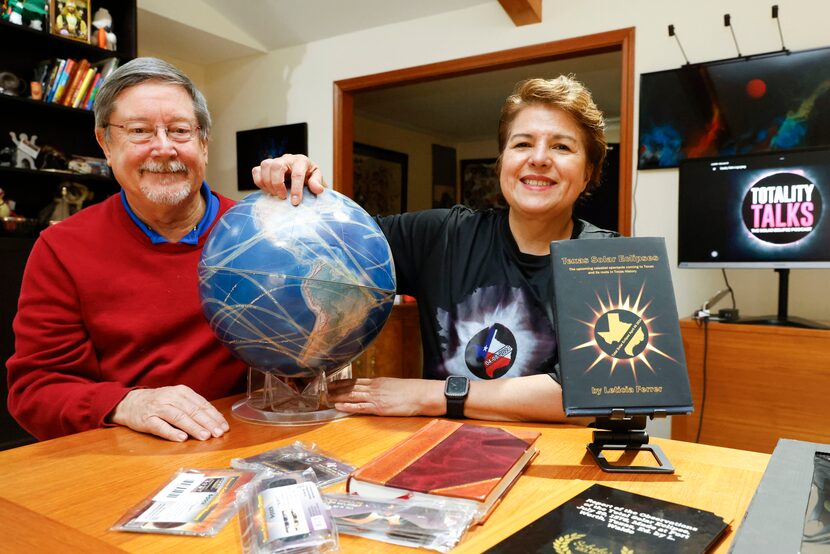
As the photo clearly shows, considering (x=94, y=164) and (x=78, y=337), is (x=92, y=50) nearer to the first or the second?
(x=94, y=164)

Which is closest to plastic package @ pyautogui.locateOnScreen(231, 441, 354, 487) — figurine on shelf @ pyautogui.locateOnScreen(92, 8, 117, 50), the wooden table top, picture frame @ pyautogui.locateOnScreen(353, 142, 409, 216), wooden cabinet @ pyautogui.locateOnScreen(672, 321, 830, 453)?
the wooden table top

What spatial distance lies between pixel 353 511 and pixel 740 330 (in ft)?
8.18

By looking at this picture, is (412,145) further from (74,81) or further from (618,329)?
(618,329)

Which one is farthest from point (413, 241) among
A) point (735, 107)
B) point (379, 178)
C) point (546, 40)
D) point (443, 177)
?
point (443, 177)

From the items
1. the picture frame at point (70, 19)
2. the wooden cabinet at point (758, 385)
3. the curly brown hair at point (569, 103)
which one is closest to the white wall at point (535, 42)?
the wooden cabinet at point (758, 385)

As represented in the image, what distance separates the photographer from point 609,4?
3676 mm

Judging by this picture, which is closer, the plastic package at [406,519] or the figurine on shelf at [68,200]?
the plastic package at [406,519]

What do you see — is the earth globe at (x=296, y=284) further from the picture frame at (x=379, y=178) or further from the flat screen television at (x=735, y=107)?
the picture frame at (x=379, y=178)

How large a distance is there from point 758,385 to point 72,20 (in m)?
4.20

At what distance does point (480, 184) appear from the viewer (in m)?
8.90

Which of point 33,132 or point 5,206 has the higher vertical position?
point 33,132

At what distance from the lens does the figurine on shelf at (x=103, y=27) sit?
3.78m

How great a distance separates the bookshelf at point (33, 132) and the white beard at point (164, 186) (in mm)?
2469

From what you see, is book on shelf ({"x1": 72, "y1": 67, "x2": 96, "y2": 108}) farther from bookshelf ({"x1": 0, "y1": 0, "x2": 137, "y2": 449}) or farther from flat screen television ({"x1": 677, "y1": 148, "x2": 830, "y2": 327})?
flat screen television ({"x1": 677, "y1": 148, "x2": 830, "y2": 327})
